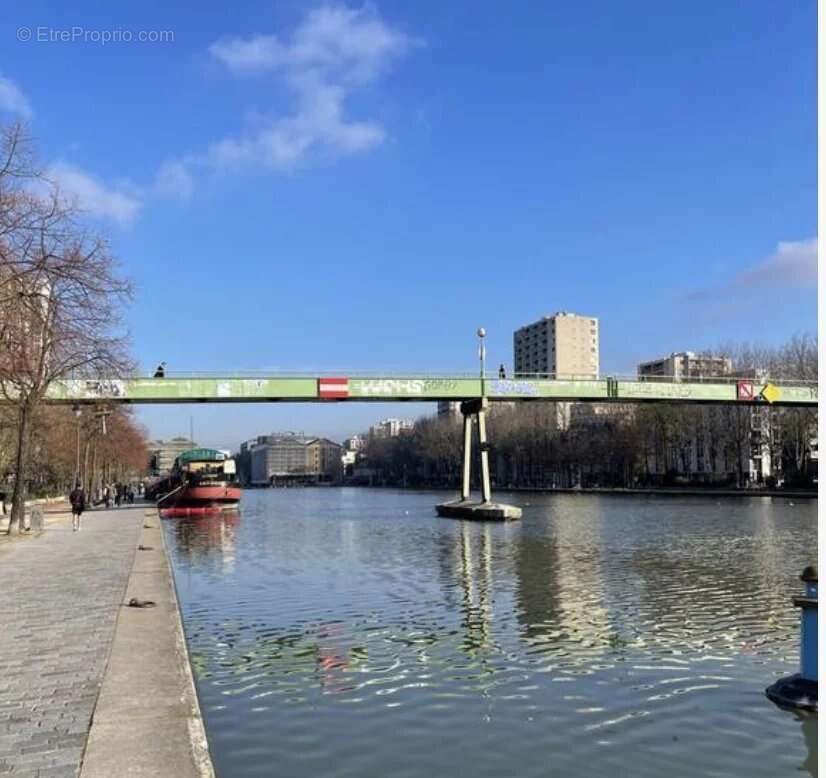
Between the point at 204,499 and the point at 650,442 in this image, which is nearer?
the point at 204,499

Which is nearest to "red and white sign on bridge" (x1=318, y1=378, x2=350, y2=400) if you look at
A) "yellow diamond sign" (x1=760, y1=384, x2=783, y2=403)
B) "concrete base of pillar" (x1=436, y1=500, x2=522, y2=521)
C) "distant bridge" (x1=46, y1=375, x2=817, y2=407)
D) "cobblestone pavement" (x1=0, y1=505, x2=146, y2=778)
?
"distant bridge" (x1=46, y1=375, x2=817, y2=407)

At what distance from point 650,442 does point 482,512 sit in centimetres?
6016

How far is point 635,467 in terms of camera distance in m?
106

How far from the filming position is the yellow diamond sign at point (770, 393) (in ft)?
200

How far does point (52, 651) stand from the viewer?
9695mm

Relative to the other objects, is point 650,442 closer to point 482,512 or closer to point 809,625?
point 482,512

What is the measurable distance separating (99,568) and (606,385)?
4508 centimetres

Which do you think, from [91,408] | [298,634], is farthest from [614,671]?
[91,408]

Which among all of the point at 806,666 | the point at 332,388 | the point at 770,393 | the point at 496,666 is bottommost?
the point at 496,666

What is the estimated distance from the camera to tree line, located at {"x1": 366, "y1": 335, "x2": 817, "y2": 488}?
80500mm

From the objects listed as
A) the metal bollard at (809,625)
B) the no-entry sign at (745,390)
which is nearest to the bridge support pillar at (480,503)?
the no-entry sign at (745,390)

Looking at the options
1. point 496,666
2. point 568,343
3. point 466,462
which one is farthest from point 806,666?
point 568,343

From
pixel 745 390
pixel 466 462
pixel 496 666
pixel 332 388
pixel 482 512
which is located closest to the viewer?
pixel 496 666

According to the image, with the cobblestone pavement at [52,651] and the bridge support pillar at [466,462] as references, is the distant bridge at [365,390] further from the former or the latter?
the cobblestone pavement at [52,651]
